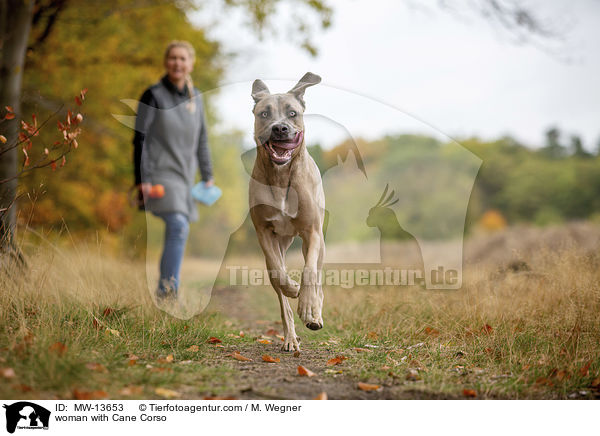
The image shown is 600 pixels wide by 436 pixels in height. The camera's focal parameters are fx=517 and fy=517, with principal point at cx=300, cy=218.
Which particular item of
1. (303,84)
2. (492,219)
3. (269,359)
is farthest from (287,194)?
(492,219)

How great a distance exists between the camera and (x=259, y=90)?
436cm

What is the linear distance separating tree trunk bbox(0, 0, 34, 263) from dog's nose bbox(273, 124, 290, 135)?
10.1 feet

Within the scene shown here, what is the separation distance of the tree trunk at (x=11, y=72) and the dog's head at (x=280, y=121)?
289cm

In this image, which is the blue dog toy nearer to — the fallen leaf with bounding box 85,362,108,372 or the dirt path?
the dirt path

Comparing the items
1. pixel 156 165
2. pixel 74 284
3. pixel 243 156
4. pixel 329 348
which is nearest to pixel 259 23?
pixel 156 165

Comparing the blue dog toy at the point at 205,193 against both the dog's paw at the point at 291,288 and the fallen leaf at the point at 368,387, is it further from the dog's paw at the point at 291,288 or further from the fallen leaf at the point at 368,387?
the fallen leaf at the point at 368,387

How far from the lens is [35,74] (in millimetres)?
9789

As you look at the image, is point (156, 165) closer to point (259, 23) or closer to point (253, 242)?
point (259, 23)

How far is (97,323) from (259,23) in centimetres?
628

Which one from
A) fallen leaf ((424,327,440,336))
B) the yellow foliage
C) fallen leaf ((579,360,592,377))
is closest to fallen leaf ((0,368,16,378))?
fallen leaf ((424,327,440,336))

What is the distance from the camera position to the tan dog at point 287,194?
3995 mm
